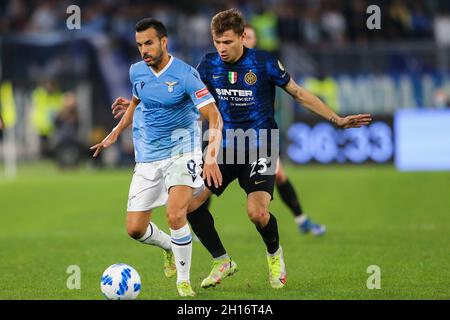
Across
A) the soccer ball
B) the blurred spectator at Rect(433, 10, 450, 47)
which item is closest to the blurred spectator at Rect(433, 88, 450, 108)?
the blurred spectator at Rect(433, 10, 450, 47)

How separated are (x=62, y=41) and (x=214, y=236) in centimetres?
1854

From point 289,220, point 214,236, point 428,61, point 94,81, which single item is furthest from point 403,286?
point 94,81

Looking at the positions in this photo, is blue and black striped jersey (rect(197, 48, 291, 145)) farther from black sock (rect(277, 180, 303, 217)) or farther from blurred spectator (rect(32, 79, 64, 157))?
blurred spectator (rect(32, 79, 64, 157))

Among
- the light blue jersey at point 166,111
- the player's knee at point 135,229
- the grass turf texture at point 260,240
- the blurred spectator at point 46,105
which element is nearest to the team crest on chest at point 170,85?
the light blue jersey at point 166,111

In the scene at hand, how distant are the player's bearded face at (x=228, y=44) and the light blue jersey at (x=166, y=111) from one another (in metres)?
0.40

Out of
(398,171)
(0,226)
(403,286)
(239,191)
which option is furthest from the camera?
(398,171)

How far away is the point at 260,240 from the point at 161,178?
445 centimetres

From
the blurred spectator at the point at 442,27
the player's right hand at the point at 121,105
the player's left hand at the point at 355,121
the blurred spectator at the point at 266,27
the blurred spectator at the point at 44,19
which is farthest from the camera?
the blurred spectator at the point at 44,19

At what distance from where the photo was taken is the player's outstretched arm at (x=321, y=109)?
8.88m

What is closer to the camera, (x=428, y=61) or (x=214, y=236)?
(x=214, y=236)

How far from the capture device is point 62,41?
26969 millimetres

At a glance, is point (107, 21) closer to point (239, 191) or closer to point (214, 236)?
point (239, 191)

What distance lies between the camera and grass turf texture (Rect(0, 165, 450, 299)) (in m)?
8.98

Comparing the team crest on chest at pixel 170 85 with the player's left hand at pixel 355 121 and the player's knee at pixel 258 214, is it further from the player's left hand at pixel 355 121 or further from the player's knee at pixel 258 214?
the player's left hand at pixel 355 121
